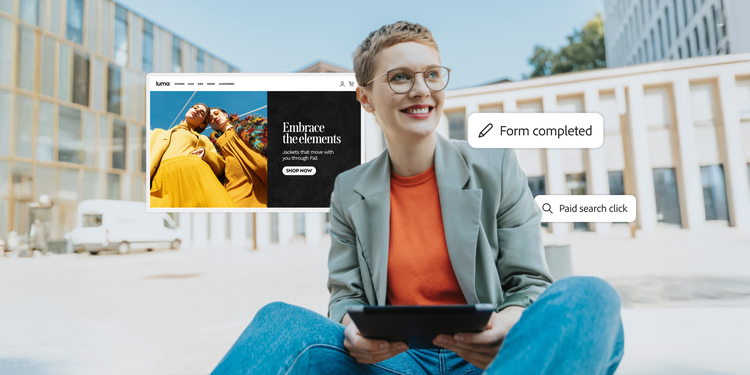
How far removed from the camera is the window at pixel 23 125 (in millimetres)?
3379

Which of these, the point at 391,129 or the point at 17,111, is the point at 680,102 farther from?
the point at 17,111

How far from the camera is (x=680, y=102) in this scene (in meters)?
4.17

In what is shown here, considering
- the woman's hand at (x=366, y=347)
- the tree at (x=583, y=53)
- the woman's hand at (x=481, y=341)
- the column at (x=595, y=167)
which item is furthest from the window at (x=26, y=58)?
the tree at (x=583, y=53)

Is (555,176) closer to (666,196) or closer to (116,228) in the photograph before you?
(666,196)

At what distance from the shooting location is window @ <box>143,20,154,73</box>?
3.47 meters

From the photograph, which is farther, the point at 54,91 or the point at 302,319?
the point at 54,91

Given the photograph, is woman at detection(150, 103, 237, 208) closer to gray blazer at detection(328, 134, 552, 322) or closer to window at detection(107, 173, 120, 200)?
window at detection(107, 173, 120, 200)

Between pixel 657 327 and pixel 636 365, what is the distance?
1075mm

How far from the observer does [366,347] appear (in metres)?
0.91

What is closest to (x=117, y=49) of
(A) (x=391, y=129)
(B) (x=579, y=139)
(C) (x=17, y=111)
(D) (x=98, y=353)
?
(C) (x=17, y=111)

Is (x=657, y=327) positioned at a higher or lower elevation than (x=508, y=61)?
lower

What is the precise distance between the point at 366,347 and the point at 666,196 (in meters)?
4.52

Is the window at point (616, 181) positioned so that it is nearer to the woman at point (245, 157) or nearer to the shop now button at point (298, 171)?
the shop now button at point (298, 171)

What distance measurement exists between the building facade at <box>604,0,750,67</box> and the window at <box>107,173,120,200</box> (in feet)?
14.7
